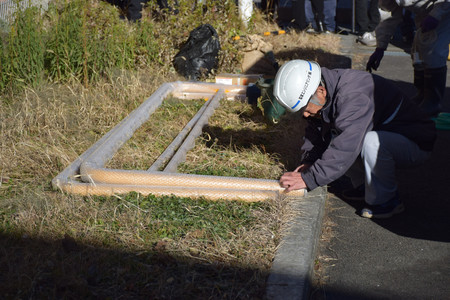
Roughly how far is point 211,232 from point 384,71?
606 cm

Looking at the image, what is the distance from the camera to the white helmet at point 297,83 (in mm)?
3842

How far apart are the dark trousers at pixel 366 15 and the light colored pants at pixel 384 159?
7.18 meters

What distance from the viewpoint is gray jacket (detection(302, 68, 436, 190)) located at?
149 inches

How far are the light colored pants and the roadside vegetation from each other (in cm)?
69

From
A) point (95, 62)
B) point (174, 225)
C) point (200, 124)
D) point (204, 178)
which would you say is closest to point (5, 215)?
point (174, 225)

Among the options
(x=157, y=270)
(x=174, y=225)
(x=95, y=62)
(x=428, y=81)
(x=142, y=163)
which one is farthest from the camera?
(x=95, y=62)

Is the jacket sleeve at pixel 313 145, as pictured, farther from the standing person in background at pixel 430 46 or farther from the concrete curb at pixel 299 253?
the standing person in background at pixel 430 46

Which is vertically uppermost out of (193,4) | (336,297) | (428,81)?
(193,4)

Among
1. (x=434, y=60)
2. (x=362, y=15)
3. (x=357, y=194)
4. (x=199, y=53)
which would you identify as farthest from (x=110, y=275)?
→ (x=362, y=15)

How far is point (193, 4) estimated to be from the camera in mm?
8289

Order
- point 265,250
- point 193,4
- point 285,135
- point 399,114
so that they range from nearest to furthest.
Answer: point 265,250 < point 399,114 < point 285,135 < point 193,4

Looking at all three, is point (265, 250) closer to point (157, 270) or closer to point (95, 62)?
point (157, 270)

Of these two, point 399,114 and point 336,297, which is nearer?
point 336,297

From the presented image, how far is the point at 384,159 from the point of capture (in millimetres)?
3965
